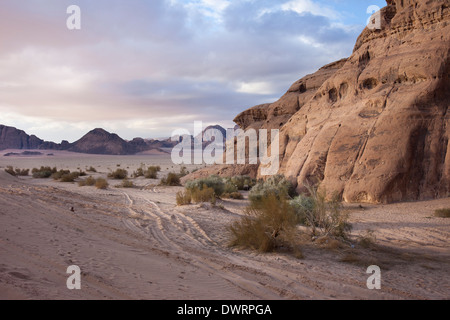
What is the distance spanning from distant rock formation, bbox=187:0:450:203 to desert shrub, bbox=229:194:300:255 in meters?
4.13

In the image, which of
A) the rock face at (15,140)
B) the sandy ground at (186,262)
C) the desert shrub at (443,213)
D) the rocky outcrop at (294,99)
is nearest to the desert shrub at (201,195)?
the sandy ground at (186,262)

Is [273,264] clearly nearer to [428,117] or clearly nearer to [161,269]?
[161,269]

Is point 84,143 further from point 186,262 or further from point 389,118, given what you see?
point 186,262

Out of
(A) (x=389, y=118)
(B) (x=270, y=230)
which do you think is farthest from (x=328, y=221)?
(A) (x=389, y=118)

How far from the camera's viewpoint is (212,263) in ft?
20.1

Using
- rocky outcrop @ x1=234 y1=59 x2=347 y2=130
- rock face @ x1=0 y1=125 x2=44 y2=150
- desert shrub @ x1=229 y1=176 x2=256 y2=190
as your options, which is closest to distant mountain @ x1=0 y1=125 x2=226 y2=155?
rock face @ x1=0 y1=125 x2=44 y2=150

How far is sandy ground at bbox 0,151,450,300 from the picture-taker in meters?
4.47

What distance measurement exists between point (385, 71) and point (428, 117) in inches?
133

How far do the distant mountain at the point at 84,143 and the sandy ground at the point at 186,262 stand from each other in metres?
110

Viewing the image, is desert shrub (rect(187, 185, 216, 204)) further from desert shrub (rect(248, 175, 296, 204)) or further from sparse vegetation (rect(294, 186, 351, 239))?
sparse vegetation (rect(294, 186, 351, 239))

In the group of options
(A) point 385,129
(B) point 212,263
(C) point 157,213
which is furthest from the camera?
(A) point 385,129

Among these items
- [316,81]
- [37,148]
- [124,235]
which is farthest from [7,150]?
[124,235]

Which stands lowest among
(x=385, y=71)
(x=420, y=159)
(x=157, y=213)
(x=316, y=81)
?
(x=157, y=213)

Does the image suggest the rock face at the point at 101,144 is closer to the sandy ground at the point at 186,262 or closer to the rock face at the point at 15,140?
the rock face at the point at 15,140
